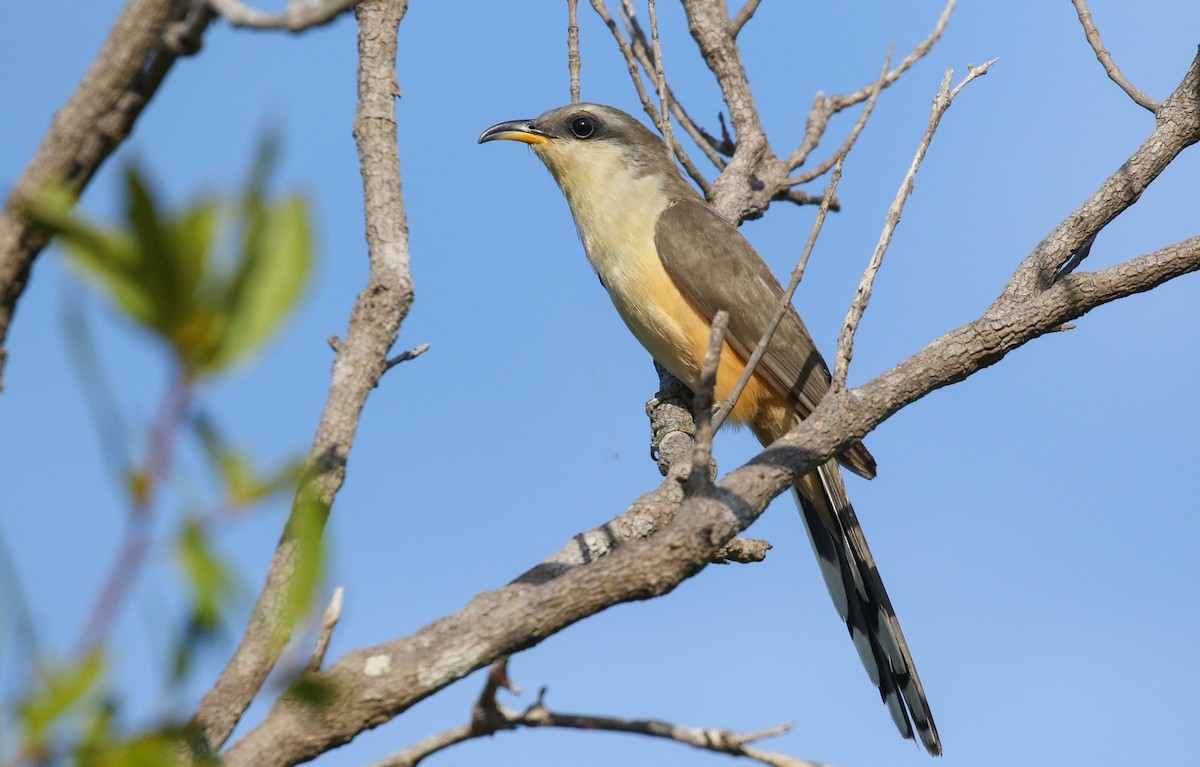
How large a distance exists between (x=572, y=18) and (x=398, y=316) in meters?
3.51

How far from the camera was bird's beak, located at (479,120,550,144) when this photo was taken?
7.12m

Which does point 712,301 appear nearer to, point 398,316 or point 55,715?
point 398,316

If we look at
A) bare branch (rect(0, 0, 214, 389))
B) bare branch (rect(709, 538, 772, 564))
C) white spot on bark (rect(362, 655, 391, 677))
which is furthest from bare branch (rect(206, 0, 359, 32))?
bare branch (rect(709, 538, 772, 564))

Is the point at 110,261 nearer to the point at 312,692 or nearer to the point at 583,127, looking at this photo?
the point at 312,692

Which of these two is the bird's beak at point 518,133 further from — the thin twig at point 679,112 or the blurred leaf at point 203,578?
the blurred leaf at point 203,578

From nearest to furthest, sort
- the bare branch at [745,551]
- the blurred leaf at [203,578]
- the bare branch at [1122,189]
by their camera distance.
A: the blurred leaf at [203,578], the bare branch at [1122,189], the bare branch at [745,551]

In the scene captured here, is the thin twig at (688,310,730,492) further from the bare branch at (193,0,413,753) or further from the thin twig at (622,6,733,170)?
the thin twig at (622,6,733,170)

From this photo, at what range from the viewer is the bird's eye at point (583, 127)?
7094 mm

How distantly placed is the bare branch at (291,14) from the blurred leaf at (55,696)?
3.17 feet

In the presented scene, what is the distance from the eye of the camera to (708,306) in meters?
6.39

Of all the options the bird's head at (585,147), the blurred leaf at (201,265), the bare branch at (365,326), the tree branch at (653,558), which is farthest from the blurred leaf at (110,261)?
the bird's head at (585,147)

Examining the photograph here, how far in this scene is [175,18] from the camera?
1.65m

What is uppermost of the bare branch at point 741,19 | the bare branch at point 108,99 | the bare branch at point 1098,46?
the bare branch at point 741,19

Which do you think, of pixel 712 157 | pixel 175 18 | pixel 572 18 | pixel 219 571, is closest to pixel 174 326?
pixel 219 571
